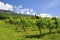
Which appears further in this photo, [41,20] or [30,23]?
[30,23]

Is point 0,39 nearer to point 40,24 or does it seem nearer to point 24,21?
point 40,24

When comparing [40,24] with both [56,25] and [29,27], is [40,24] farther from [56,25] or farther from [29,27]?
[29,27]

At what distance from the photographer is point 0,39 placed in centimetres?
4753

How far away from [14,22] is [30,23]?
2093cm

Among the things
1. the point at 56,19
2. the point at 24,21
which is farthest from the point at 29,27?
the point at 56,19

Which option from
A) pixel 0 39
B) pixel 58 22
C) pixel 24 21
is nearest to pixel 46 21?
pixel 58 22

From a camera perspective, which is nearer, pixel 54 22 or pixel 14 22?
pixel 54 22

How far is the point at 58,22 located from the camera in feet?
226

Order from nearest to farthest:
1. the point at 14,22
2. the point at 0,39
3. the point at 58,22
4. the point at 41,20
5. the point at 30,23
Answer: the point at 0,39 → the point at 41,20 → the point at 58,22 → the point at 30,23 → the point at 14,22

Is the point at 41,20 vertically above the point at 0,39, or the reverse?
the point at 41,20

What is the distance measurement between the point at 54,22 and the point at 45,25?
5.42 metres

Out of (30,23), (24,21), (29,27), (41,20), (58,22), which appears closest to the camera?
(41,20)

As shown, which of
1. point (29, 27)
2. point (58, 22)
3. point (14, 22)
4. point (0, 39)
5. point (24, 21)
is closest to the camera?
point (0, 39)

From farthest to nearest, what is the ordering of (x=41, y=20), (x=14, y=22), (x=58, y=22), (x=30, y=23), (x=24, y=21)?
(x=14, y=22), (x=30, y=23), (x=24, y=21), (x=58, y=22), (x=41, y=20)
